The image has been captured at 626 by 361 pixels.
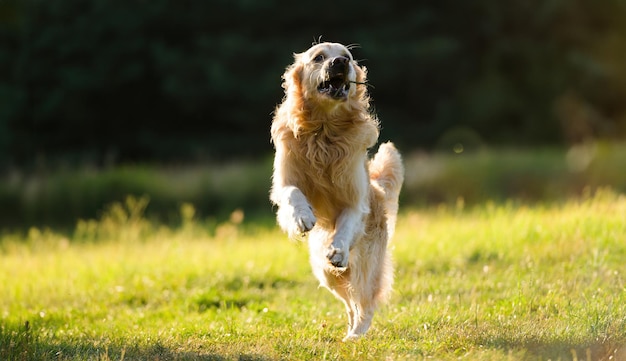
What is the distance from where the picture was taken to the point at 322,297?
29.4 feet

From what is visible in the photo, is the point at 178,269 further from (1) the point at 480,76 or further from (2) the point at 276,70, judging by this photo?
(1) the point at 480,76

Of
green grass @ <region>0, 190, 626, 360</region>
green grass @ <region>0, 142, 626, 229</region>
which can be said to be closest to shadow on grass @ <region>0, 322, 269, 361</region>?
green grass @ <region>0, 190, 626, 360</region>

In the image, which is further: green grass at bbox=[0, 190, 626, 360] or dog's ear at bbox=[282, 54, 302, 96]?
dog's ear at bbox=[282, 54, 302, 96]

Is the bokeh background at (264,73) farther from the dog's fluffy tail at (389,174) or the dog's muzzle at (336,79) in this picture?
the dog's muzzle at (336,79)

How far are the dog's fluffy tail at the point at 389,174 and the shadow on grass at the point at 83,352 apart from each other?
2233 mm

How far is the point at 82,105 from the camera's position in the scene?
2833 cm

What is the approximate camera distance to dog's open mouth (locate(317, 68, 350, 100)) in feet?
21.4

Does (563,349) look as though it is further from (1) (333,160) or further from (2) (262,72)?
(2) (262,72)

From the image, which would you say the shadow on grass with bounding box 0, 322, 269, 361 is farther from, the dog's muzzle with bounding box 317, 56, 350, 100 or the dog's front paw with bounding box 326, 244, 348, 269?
the dog's muzzle with bounding box 317, 56, 350, 100

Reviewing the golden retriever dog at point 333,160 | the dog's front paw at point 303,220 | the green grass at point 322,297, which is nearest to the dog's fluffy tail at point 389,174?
the golden retriever dog at point 333,160

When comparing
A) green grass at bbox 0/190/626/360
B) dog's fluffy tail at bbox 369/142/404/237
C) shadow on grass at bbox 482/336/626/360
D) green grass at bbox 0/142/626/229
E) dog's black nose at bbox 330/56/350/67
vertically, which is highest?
dog's black nose at bbox 330/56/350/67

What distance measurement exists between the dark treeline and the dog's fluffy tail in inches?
738

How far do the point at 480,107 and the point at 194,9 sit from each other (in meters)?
9.29

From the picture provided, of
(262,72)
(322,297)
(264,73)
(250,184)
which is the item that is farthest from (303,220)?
(262,72)
